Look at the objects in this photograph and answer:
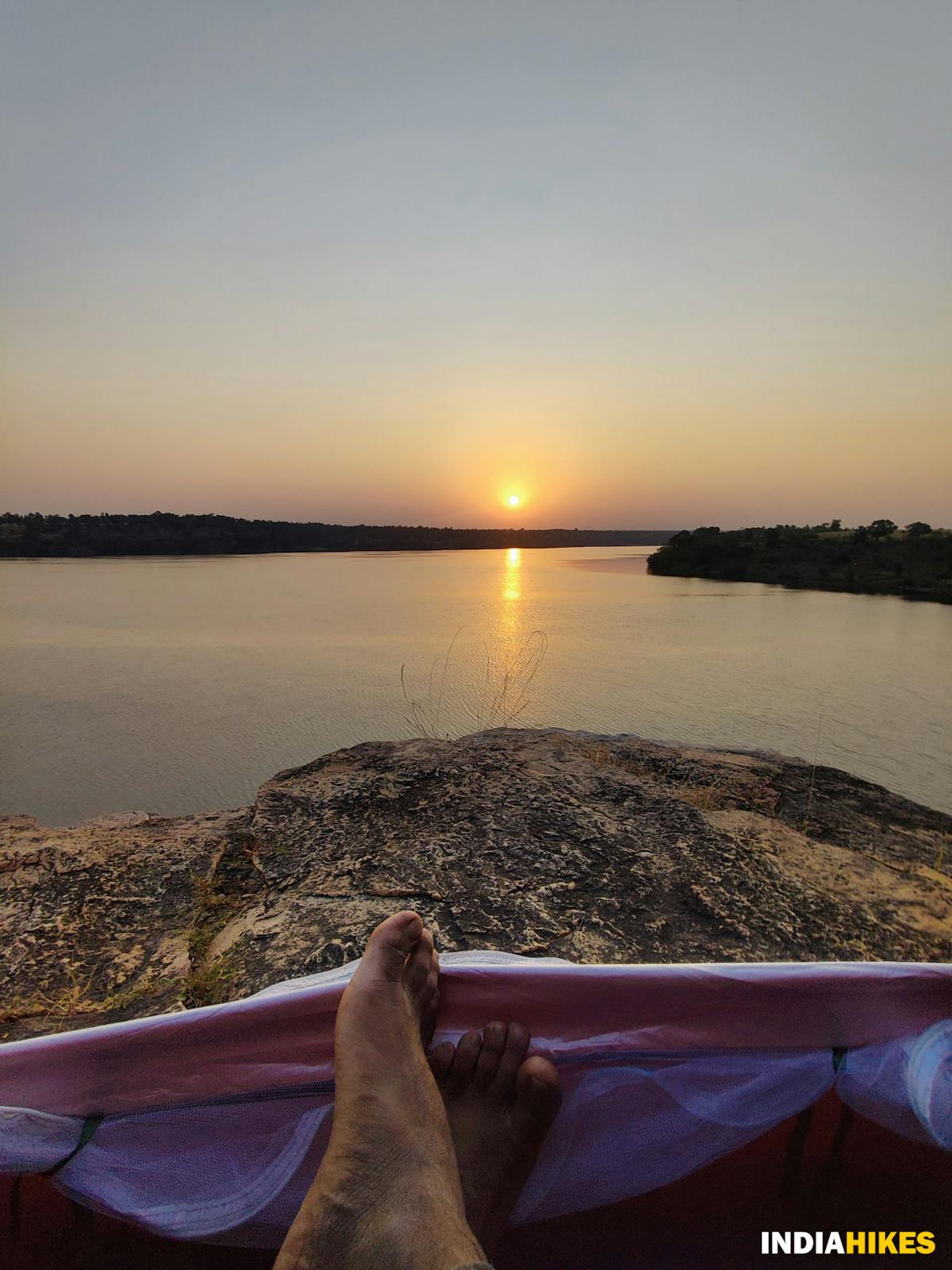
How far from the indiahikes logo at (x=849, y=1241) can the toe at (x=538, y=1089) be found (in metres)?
0.34

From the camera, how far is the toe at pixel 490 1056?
3.34 ft

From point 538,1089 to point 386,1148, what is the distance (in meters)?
0.24

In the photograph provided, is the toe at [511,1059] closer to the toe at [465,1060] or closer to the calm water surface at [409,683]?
the toe at [465,1060]

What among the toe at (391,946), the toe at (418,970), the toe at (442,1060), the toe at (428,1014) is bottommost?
the toe at (442,1060)

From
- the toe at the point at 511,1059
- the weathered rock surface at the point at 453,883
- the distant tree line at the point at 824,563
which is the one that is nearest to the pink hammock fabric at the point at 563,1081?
the toe at the point at 511,1059

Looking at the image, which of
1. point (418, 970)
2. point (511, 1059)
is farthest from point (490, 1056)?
point (418, 970)

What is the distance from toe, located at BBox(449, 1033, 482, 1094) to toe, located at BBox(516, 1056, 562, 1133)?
79 mm

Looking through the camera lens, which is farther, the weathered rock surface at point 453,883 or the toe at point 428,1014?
the weathered rock surface at point 453,883

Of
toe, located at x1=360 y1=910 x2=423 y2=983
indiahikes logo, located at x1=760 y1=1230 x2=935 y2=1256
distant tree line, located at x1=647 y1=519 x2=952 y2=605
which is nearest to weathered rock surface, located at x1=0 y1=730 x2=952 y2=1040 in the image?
toe, located at x1=360 y1=910 x2=423 y2=983

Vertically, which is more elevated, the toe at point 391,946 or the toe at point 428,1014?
the toe at point 391,946

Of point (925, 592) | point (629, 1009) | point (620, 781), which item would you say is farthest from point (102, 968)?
point (925, 592)

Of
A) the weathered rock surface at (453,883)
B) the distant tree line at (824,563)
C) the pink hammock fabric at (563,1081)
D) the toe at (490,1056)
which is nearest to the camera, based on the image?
the pink hammock fabric at (563,1081)

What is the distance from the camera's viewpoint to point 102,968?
1.48 metres

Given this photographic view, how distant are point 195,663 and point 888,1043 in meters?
8.03
